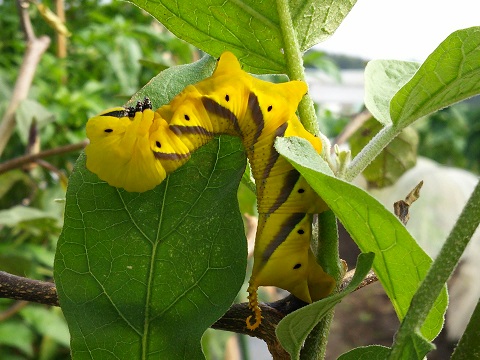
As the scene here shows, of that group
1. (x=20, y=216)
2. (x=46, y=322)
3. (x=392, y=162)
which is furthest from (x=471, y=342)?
(x=46, y=322)

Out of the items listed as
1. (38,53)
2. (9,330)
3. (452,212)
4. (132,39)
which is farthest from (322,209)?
(452,212)

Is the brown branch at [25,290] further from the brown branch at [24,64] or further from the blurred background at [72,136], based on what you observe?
the brown branch at [24,64]

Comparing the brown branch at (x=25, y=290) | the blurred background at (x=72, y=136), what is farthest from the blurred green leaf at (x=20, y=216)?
the brown branch at (x=25, y=290)

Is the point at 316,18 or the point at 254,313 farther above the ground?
the point at 316,18

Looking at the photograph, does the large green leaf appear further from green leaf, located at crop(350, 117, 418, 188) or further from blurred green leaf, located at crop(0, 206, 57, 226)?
blurred green leaf, located at crop(0, 206, 57, 226)

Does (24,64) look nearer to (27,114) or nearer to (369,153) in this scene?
(27,114)

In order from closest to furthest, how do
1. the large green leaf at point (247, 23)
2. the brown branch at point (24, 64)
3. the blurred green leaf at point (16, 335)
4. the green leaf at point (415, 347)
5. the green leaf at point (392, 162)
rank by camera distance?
the green leaf at point (415, 347)
the large green leaf at point (247, 23)
the green leaf at point (392, 162)
the brown branch at point (24, 64)
the blurred green leaf at point (16, 335)

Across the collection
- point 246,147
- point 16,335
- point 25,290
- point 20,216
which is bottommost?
point 16,335

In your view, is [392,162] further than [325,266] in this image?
Yes
